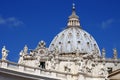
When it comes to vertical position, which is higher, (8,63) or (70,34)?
(70,34)

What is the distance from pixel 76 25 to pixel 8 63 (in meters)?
99.6

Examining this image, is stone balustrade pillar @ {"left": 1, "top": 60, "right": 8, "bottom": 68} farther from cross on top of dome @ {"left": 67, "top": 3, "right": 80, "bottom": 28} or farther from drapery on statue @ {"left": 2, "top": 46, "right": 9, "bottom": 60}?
cross on top of dome @ {"left": 67, "top": 3, "right": 80, "bottom": 28}

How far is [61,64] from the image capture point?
92.2m

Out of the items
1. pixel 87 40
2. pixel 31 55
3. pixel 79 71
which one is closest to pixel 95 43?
pixel 87 40

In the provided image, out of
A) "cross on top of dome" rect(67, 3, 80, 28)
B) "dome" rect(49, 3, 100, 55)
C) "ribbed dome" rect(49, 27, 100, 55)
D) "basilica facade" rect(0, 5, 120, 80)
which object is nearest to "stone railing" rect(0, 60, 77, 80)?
"basilica facade" rect(0, 5, 120, 80)

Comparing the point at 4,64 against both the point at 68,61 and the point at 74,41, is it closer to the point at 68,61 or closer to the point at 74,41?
the point at 68,61

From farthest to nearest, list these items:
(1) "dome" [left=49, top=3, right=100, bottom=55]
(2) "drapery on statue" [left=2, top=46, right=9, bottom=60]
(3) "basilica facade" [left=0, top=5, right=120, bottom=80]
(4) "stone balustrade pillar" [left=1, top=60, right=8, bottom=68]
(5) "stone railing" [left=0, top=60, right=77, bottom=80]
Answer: (1) "dome" [left=49, top=3, right=100, bottom=55], (3) "basilica facade" [left=0, top=5, right=120, bottom=80], (2) "drapery on statue" [left=2, top=46, right=9, bottom=60], (5) "stone railing" [left=0, top=60, right=77, bottom=80], (4) "stone balustrade pillar" [left=1, top=60, right=8, bottom=68]

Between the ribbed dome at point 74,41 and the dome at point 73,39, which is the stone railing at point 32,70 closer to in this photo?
the dome at point 73,39

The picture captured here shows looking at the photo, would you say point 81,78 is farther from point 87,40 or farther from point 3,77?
point 87,40

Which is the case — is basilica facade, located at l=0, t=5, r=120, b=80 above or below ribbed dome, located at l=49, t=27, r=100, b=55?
below

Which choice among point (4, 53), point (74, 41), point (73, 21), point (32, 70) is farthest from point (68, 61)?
point (4, 53)

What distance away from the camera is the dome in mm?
130750

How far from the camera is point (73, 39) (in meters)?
136

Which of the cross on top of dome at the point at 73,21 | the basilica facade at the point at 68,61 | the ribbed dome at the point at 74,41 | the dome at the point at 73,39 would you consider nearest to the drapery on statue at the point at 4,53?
the basilica facade at the point at 68,61
